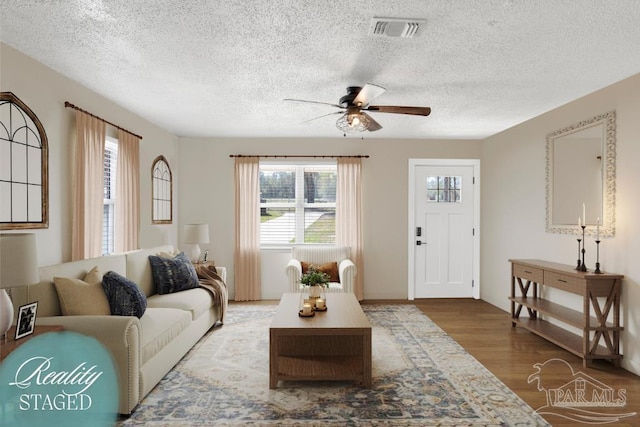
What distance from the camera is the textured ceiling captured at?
7.39 ft

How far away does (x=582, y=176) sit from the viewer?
12.8 feet

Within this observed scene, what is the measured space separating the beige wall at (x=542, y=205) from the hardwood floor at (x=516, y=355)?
1.04ft

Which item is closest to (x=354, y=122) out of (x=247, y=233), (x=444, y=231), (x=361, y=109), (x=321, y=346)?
(x=361, y=109)

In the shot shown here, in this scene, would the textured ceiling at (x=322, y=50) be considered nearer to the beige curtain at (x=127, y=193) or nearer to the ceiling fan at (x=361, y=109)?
the ceiling fan at (x=361, y=109)

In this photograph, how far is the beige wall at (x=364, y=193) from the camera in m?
6.00

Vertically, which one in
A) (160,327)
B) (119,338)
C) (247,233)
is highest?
(247,233)

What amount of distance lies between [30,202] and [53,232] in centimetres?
35

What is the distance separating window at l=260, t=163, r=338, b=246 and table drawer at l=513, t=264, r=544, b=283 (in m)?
2.66

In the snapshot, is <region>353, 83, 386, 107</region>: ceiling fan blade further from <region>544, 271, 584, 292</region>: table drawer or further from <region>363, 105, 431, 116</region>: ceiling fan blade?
<region>544, 271, 584, 292</region>: table drawer

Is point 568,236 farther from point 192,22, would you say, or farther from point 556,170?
point 192,22

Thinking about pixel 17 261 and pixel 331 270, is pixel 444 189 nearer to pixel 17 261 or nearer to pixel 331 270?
pixel 331 270

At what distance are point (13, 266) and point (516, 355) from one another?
13.1 feet

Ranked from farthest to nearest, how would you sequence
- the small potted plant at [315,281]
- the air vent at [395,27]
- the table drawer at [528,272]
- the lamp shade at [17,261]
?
the table drawer at [528,272]
the small potted plant at [315,281]
the air vent at [395,27]
the lamp shade at [17,261]

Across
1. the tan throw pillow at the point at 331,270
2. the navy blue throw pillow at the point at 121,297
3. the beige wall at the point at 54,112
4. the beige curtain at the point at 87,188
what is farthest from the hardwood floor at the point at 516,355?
the beige wall at the point at 54,112
